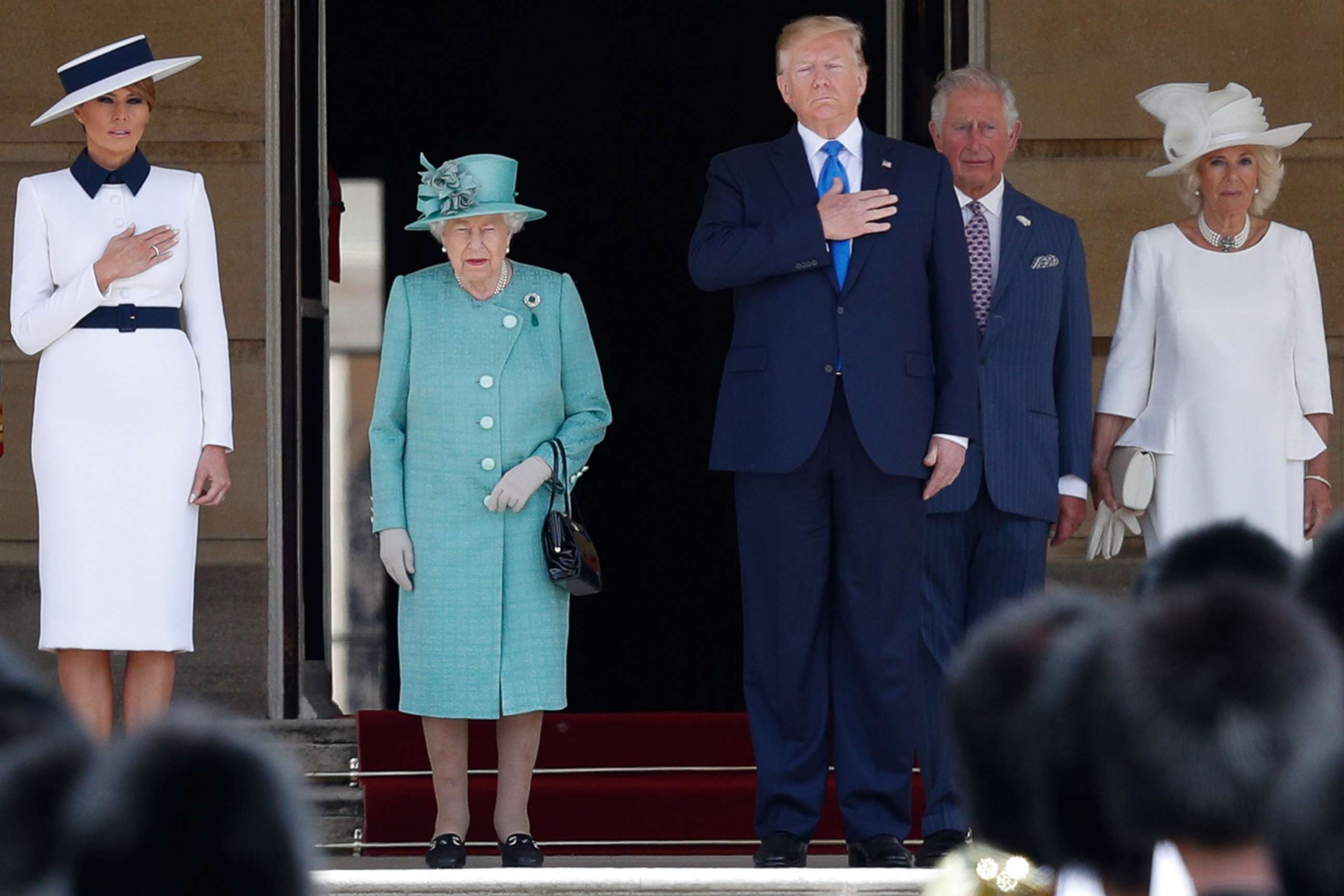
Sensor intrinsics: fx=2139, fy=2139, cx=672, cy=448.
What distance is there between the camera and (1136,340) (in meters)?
4.80

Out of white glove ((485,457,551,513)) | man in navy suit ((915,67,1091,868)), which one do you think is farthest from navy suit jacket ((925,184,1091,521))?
white glove ((485,457,551,513))

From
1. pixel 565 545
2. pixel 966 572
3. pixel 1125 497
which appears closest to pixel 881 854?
pixel 966 572

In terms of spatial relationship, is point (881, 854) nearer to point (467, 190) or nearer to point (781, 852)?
point (781, 852)

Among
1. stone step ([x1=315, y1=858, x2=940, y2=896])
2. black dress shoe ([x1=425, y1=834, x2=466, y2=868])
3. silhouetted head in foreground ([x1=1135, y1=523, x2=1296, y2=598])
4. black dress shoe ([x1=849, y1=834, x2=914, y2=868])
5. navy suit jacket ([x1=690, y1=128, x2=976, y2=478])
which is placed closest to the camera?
silhouetted head in foreground ([x1=1135, y1=523, x2=1296, y2=598])

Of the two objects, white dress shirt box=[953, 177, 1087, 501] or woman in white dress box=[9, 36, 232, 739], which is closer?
woman in white dress box=[9, 36, 232, 739]

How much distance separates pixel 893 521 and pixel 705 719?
163 centimetres

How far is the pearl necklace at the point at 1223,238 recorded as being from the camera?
4.75 meters

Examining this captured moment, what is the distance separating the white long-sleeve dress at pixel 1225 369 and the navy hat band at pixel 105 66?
7.31 feet

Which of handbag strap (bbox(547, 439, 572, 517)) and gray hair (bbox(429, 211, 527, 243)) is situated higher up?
gray hair (bbox(429, 211, 527, 243))

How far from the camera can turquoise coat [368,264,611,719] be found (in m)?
4.57

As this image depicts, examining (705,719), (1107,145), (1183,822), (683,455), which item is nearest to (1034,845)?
(1183,822)

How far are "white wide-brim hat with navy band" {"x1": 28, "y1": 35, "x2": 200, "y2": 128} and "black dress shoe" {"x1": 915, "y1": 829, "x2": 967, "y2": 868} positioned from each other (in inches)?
88.2

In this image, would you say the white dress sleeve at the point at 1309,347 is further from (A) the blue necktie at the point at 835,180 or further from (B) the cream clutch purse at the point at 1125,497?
(A) the blue necktie at the point at 835,180

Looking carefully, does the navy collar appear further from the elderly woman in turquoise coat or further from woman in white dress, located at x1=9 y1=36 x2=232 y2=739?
the elderly woman in turquoise coat
